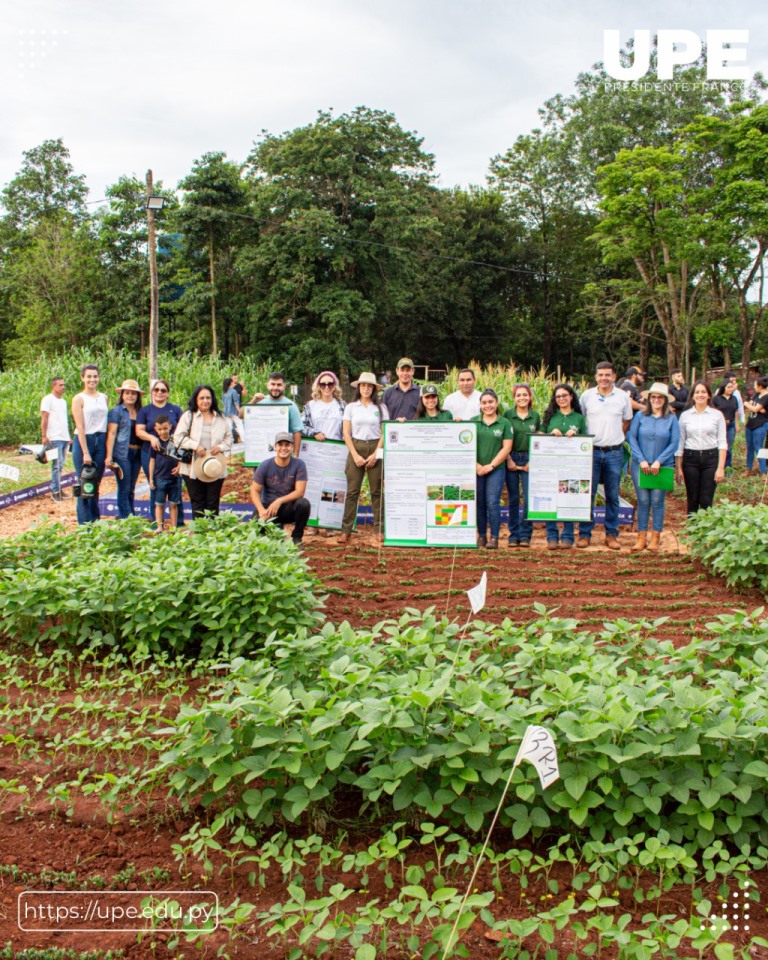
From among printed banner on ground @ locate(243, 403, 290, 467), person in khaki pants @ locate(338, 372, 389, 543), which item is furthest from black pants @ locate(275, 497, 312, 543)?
printed banner on ground @ locate(243, 403, 290, 467)

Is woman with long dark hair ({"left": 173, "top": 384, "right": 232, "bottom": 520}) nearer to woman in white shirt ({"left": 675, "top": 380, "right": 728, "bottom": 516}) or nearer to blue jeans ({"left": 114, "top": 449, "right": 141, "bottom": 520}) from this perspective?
blue jeans ({"left": 114, "top": 449, "right": 141, "bottom": 520})

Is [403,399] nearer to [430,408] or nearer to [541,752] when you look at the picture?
[430,408]

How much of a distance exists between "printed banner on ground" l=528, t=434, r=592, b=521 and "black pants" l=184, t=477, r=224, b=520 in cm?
305

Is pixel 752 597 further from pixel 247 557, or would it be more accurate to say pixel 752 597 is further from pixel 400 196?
pixel 400 196

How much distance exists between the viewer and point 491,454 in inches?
316

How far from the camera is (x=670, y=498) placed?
1133 centimetres

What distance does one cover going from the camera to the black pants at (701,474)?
821 centimetres

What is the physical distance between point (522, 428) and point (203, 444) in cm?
309

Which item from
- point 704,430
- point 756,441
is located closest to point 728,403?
point 756,441

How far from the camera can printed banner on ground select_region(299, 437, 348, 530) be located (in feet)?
27.6

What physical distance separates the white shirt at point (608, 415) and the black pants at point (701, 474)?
72 centimetres

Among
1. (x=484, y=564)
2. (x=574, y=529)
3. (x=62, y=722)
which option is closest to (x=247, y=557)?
(x=62, y=722)

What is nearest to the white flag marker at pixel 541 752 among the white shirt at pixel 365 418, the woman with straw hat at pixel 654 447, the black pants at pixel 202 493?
the black pants at pixel 202 493

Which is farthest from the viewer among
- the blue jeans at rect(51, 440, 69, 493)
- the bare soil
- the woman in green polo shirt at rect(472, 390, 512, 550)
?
the blue jeans at rect(51, 440, 69, 493)
